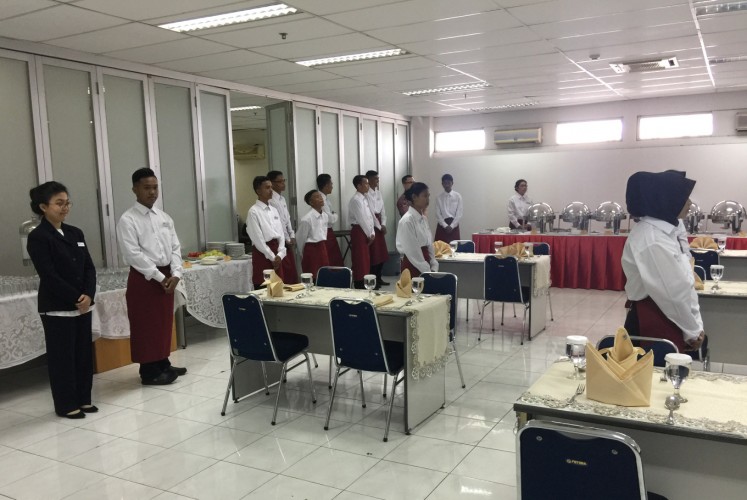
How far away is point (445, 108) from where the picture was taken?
10156mm

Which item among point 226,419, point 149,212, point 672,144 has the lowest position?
point 226,419

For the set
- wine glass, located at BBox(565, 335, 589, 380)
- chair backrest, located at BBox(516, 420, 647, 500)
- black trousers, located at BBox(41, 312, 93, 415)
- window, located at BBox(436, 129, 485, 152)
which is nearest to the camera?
chair backrest, located at BBox(516, 420, 647, 500)

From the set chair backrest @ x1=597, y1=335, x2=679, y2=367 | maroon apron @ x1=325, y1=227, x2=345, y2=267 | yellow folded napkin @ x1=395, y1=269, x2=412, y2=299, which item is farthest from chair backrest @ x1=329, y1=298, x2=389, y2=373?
maroon apron @ x1=325, y1=227, x2=345, y2=267

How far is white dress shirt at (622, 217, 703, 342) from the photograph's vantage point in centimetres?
284

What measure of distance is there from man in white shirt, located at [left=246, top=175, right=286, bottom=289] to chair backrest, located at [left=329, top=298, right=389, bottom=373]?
9.15ft

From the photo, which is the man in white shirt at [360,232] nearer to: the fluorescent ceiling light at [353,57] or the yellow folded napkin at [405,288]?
the fluorescent ceiling light at [353,57]

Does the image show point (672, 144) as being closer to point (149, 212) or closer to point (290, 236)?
point (290, 236)

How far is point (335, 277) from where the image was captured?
4.97 m

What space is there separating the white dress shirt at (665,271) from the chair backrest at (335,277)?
2478 millimetres

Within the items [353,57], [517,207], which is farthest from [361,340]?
[517,207]

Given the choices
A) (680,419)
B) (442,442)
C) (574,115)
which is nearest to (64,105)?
(442,442)

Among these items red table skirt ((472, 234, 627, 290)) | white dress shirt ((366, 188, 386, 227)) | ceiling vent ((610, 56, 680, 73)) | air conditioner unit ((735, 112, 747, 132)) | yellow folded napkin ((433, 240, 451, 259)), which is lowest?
red table skirt ((472, 234, 627, 290))

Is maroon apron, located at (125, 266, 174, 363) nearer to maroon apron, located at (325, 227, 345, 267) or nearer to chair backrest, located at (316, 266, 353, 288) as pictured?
chair backrest, located at (316, 266, 353, 288)

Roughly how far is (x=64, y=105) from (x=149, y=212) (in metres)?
1.69
